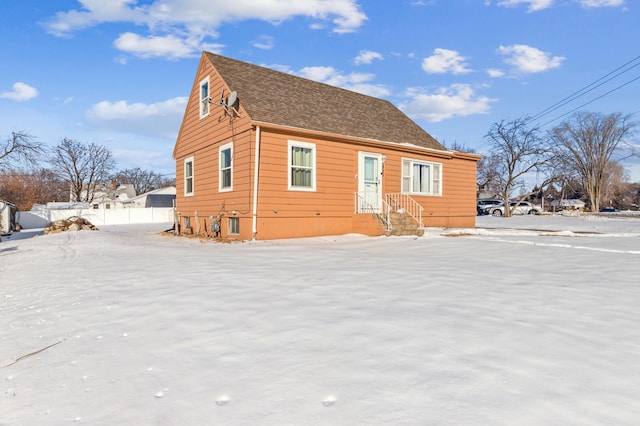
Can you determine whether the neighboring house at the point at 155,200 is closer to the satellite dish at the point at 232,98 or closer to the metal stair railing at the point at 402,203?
the satellite dish at the point at 232,98

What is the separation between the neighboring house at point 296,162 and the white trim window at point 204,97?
0.06 meters

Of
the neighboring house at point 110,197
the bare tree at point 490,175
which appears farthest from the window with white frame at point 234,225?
the neighboring house at point 110,197

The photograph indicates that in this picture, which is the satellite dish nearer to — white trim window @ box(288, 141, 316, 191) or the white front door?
white trim window @ box(288, 141, 316, 191)

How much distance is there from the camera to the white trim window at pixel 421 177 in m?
15.3

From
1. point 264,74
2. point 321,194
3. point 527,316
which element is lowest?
point 527,316

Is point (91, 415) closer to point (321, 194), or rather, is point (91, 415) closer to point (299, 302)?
point (299, 302)

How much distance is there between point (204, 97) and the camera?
590 inches

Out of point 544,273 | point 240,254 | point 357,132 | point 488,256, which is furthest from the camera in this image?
point 357,132

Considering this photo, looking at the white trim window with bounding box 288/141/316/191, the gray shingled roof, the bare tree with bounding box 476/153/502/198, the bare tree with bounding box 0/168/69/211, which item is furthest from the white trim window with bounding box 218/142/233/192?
the bare tree with bounding box 0/168/69/211

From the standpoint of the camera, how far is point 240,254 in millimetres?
8445

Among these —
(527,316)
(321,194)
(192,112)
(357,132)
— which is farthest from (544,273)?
(192,112)

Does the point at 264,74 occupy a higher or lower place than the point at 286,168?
higher

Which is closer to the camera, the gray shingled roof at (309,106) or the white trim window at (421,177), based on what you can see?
the gray shingled roof at (309,106)

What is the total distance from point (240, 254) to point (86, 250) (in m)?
4.78
